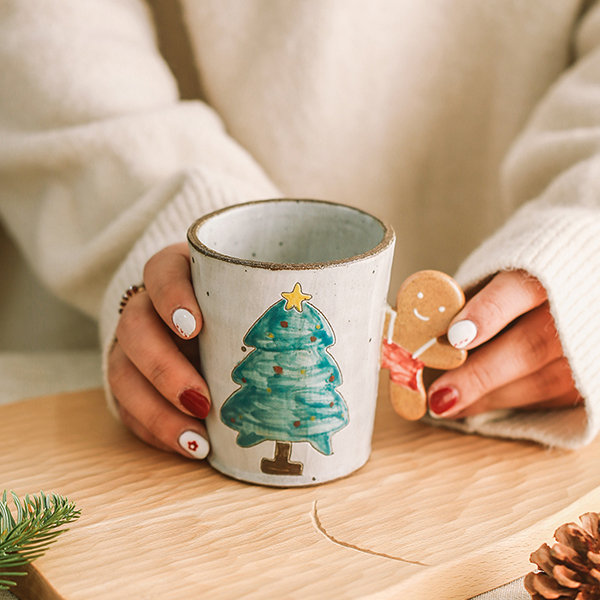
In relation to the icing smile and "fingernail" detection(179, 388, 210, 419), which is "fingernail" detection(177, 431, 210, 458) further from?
the icing smile

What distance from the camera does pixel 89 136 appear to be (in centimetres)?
73

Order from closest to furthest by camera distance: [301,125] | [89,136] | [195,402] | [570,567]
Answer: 1. [570,567]
2. [195,402]
3. [89,136]
4. [301,125]

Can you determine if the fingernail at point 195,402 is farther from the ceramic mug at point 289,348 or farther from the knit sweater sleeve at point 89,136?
the knit sweater sleeve at point 89,136

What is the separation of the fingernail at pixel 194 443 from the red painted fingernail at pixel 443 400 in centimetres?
17

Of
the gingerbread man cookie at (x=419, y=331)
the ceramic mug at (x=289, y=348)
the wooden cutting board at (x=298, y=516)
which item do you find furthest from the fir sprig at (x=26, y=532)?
the gingerbread man cookie at (x=419, y=331)

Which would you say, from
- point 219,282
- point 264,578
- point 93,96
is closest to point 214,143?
point 93,96

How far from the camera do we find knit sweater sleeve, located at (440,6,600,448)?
544mm

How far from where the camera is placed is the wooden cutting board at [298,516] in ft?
1.43

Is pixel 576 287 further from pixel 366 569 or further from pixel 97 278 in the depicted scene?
pixel 97 278

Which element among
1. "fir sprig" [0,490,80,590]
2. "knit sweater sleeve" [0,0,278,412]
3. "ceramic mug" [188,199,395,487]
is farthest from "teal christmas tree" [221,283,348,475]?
"knit sweater sleeve" [0,0,278,412]

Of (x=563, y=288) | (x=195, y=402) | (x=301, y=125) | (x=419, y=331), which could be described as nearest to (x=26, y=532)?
(x=195, y=402)

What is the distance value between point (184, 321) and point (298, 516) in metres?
0.15

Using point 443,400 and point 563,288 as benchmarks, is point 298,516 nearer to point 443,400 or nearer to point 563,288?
point 443,400

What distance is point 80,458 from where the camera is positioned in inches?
22.5
